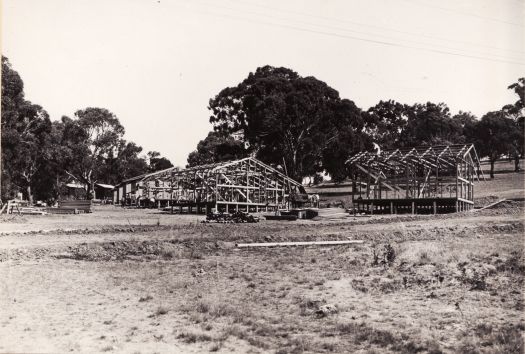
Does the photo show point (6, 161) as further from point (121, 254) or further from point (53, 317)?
point (53, 317)

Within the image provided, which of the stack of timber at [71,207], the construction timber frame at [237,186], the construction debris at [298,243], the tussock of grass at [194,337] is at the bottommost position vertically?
the tussock of grass at [194,337]

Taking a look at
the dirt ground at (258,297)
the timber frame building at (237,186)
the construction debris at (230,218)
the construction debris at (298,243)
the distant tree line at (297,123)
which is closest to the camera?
the dirt ground at (258,297)

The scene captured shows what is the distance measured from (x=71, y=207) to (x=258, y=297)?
35.9 meters

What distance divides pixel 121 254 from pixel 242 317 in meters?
8.77

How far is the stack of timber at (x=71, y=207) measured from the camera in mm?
41347

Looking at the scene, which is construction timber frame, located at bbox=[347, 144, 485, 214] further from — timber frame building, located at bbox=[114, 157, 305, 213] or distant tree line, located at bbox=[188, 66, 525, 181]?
distant tree line, located at bbox=[188, 66, 525, 181]

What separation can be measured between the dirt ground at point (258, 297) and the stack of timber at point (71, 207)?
23.9 meters

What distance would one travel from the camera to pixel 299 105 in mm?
52188

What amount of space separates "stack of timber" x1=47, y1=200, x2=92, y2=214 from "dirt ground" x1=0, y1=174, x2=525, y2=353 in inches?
941

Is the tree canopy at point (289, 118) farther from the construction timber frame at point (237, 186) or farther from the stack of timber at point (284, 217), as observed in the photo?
the stack of timber at point (284, 217)

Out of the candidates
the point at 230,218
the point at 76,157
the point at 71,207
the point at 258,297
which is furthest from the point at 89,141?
the point at 258,297

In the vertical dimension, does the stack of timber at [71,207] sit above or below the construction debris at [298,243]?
above

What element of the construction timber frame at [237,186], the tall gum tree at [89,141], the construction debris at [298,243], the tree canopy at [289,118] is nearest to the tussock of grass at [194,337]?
the construction debris at [298,243]

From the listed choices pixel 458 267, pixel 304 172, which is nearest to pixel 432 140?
pixel 304 172
